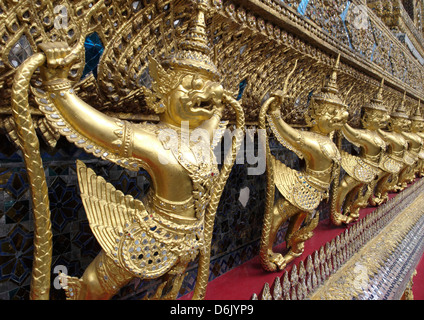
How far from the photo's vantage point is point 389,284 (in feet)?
3.76

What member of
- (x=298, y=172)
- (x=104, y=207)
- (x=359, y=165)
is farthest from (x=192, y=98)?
(x=359, y=165)

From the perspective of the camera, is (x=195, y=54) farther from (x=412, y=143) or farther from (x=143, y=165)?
(x=412, y=143)

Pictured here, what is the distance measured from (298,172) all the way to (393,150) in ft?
4.10

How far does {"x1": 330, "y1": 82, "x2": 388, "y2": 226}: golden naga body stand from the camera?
165 centimetres

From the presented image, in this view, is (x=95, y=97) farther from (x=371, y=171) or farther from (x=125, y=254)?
(x=371, y=171)

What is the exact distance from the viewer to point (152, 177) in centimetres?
67

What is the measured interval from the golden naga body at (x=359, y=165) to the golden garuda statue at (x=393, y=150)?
26cm

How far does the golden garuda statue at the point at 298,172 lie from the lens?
1113 millimetres

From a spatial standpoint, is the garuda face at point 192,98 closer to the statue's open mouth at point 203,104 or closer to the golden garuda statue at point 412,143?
the statue's open mouth at point 203,104

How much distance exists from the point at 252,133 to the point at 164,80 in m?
0.64

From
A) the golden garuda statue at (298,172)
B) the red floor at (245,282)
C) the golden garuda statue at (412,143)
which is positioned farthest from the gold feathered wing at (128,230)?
the golden garuda statue at (412,143)

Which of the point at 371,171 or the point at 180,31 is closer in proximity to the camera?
the point at 180,31

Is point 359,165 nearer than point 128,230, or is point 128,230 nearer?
point 128,230
